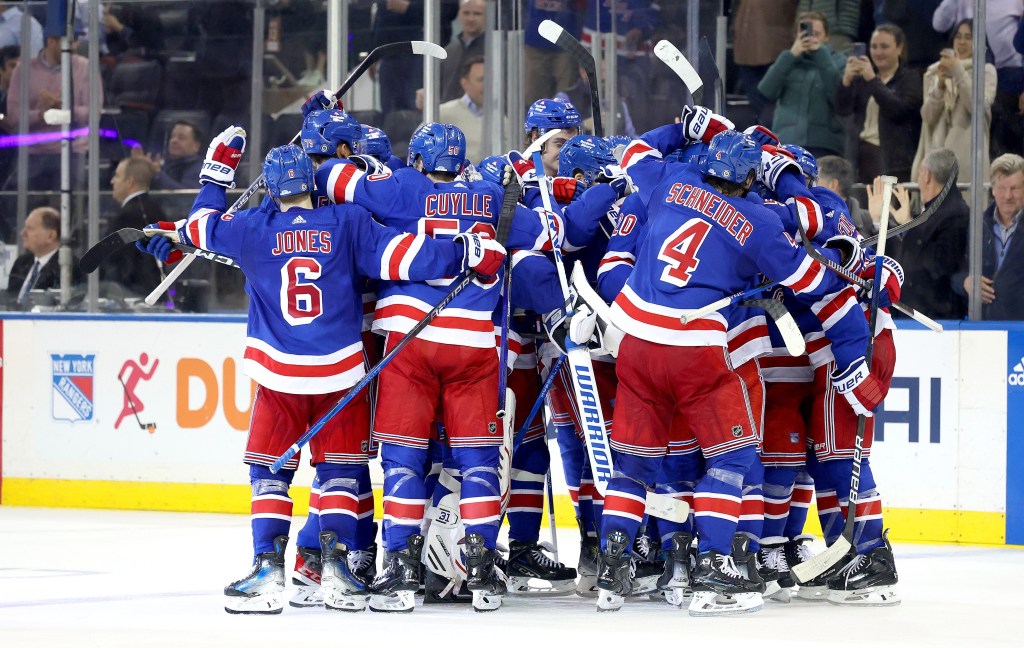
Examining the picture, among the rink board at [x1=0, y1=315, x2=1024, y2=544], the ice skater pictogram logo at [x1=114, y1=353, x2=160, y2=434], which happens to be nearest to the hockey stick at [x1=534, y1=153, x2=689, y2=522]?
the rink board at [x1=0, y1=315, x2=1024, y2=544]

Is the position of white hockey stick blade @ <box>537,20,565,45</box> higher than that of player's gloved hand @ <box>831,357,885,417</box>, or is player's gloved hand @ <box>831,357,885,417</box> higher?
white hockey stick blade @ <box>537,20,565,45</box>

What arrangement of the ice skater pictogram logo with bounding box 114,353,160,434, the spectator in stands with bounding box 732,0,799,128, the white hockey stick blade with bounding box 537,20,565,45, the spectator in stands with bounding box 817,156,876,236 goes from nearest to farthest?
the white hockey stick blade with bounding box 537,20,565,45 → the spectator in stands with bounding box 817,156,876,236 → the spectator in stands with bounding box 732,0,799,128 → the ice skater pictogram logo with bounding box 114,353,160,434

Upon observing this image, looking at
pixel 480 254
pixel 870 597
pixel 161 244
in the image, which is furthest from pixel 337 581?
pixel 870 597

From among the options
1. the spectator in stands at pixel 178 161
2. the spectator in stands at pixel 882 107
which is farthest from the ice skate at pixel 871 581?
the spectator in stands at pixel 178 161

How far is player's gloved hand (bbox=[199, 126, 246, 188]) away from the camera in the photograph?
192 inches

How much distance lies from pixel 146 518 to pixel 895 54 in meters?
3.84

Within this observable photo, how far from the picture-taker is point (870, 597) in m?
5.02

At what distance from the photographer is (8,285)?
811 centimetres

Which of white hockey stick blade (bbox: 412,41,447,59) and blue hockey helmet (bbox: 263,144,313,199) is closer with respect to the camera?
blue hockey helmet (bbox: 263,144,313,199)

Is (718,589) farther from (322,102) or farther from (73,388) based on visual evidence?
(73,388)

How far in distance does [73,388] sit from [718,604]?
162 inches

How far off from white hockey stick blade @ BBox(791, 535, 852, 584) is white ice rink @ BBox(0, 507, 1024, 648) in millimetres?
99

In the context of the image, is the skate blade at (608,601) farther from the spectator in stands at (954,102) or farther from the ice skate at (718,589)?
the spectator in stands at (954,102)

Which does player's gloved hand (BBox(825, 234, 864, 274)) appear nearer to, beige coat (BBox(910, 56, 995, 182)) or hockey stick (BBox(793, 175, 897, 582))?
hockey stick (BBox(793, 175, 897, 582))
